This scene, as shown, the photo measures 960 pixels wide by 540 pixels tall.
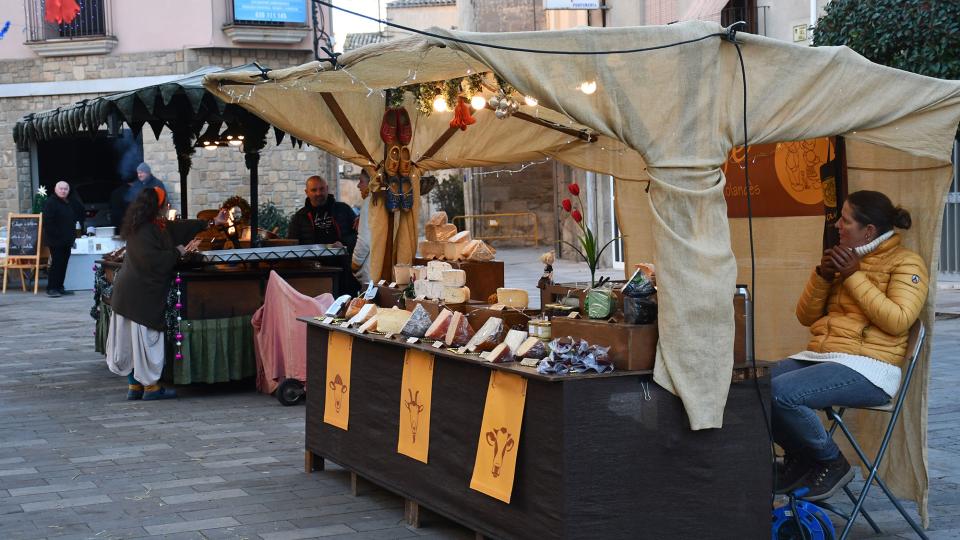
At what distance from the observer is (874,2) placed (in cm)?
1214

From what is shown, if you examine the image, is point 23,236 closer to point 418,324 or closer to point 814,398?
point 418,324

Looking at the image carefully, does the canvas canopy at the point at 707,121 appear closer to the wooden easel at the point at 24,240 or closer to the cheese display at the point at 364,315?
the cheese display at the point at 364,315

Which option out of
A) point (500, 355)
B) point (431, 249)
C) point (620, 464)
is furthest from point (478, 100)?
point (620, 464)

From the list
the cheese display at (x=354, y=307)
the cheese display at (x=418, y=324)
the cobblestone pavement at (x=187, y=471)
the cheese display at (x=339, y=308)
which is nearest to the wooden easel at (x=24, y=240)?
the cobblestone pavement at (x=187, y=471)

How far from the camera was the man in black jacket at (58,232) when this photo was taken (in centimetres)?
1981

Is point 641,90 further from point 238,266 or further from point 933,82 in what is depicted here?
point 238,266

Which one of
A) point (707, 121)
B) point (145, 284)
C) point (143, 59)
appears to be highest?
point (143, 59)

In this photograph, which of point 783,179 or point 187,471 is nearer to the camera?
point 783,179

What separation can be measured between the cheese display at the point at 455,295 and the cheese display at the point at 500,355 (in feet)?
3.78

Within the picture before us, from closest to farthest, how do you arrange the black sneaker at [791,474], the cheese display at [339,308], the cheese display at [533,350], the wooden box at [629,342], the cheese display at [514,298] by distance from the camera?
the wooden box at [629,342], the cheese display at [533,350], the black sneaker at [791,474], the cheese display at [514,298], the cheese display at [339,308]

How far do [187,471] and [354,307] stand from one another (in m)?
1.42

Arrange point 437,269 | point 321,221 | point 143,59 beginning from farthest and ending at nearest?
point 143,59 → point 321,221 → point 437,269

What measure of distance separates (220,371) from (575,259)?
16444 millimetres

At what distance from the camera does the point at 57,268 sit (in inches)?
802
